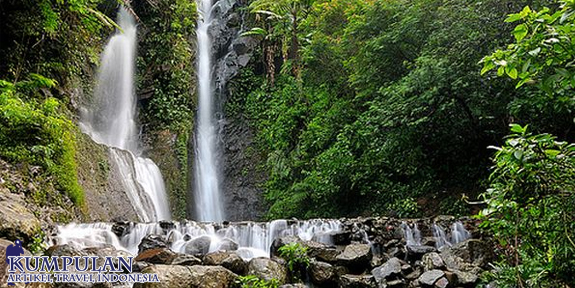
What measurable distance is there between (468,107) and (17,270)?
8.33 m

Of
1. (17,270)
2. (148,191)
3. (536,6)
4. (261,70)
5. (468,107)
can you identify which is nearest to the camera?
(17,270)

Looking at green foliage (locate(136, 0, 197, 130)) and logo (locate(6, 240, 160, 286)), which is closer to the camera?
logo (locate(6, 240, 160, 286))

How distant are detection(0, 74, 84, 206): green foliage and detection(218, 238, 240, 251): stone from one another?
10.4 feet

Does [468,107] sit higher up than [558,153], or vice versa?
[468,107]

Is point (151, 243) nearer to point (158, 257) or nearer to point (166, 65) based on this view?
point (158, 257)

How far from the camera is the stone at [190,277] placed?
14.4ft

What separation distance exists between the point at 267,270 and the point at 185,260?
1164 mm

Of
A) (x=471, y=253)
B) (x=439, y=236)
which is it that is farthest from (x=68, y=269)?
(x=439, y=236)

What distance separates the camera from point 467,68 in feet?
26.0

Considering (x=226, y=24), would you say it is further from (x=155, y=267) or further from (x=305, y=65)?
(x=155, y=267)

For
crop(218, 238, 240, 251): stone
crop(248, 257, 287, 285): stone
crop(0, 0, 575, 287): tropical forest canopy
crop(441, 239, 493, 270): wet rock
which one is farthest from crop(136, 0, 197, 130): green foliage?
crop(441, 239, 493, 270): wet rock

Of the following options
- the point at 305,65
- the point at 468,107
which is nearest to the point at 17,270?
the point at 468,107

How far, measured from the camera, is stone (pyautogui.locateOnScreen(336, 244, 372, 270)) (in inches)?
236

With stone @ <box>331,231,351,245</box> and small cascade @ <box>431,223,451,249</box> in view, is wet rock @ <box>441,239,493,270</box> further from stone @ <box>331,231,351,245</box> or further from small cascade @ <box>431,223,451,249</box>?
stone @ <box>331,231,351,245</box>
